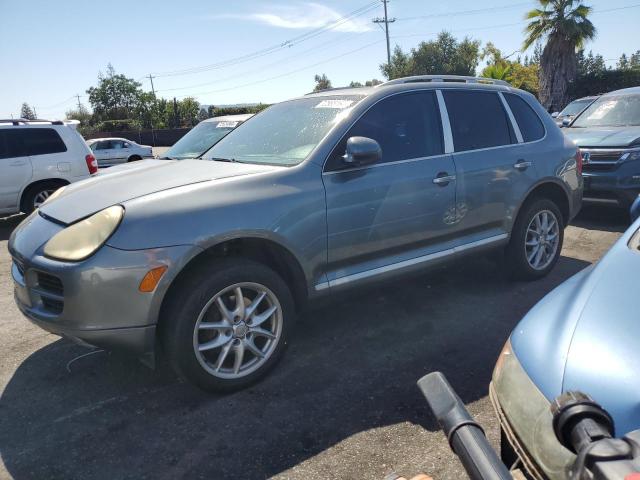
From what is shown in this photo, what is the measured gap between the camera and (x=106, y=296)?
2.57 metres


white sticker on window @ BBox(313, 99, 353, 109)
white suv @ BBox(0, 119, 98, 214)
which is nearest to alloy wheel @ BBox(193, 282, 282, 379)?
white sticker on window @ BBox(313, 99, 353, 109)

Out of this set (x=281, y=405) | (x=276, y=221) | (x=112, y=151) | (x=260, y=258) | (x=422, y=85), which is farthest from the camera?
(x=112, y=151)

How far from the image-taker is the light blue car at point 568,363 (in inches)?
56.9

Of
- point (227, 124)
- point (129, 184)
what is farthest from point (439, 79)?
point (227, 124)

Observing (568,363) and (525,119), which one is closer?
(568,363)

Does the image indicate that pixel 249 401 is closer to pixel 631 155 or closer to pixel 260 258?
pixel 260 258

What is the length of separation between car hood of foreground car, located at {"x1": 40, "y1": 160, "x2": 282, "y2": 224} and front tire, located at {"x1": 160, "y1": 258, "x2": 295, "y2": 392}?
60 cm

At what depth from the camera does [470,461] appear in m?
1.18

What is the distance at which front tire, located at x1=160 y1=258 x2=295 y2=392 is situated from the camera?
273 centimetres

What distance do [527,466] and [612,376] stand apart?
0.39 m

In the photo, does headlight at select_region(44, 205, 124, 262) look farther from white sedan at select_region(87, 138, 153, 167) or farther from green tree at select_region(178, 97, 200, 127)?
green tree at select_region(178, 97, 200, 127)

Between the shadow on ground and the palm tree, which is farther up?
the palm tree

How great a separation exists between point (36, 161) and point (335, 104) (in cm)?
685

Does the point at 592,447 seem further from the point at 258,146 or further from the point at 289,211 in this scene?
the point at 258,146
